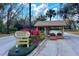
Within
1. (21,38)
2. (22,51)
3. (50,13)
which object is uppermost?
(50,13)

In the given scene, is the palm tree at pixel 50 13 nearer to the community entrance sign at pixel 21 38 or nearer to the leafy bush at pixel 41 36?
the leafy bush at pixel 41 36

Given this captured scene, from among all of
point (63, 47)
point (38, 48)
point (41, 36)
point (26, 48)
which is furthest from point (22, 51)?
point (63, 47)

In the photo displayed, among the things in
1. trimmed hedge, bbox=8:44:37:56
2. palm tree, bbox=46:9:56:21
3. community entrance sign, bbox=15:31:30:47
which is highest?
palm tree, bbox=46:9:56:21

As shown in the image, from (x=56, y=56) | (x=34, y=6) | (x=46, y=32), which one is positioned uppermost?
(x=34, y=6)

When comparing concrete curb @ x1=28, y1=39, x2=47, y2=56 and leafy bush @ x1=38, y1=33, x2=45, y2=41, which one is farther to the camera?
leafy bush @ x1=38, y1=33, x2=45, y2=41

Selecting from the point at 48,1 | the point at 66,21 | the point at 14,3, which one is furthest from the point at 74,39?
the point at 14,3

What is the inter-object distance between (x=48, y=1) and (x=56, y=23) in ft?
0.89

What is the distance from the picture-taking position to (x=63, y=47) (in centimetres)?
424

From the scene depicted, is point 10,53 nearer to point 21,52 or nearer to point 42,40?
point 21,52

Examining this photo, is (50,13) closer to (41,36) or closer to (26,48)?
(41,36)

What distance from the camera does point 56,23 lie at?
423cm

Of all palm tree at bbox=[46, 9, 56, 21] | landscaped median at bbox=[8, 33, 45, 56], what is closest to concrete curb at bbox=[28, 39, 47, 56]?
landscaped median at bbox=[8, 33, 45, 56]

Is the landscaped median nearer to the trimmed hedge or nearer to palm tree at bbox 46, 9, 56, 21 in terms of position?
the trimmed hedge

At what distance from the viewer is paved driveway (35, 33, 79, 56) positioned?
418 cm
